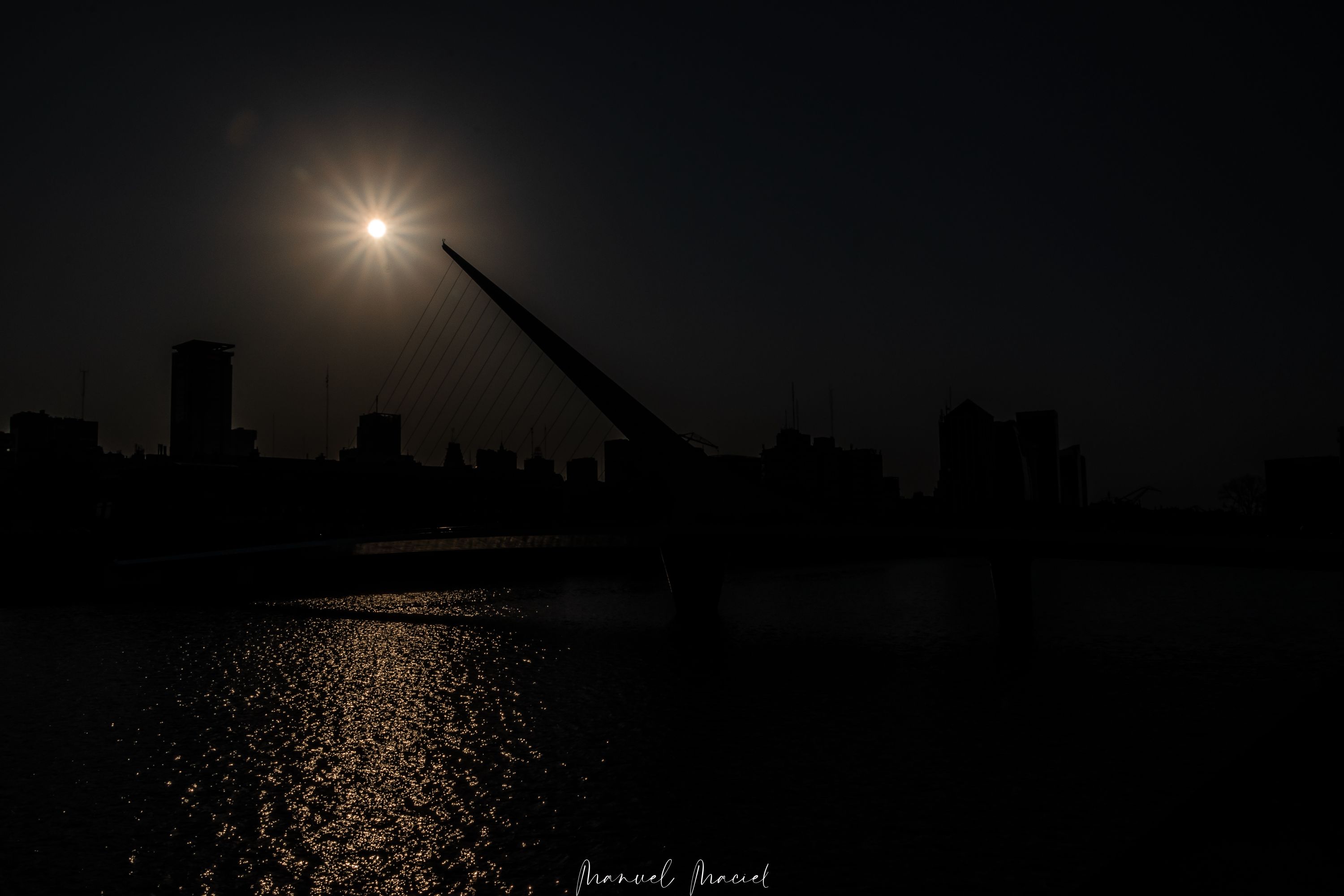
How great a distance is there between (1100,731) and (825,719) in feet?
14.1

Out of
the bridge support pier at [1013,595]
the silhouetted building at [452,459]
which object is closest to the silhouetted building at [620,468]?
the silhouetted building at [452,459]

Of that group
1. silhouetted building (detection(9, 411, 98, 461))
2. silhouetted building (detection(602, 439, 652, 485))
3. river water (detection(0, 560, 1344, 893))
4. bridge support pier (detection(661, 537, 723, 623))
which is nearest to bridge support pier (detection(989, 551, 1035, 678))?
river water (detection(0, 560, 1344, 893))

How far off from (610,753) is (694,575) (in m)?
20.0

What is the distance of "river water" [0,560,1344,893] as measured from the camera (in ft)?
29.8

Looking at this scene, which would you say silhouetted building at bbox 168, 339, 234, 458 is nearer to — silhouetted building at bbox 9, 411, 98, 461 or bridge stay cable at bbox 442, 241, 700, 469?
silhouetted building at bbox 9, 411, 98, 461

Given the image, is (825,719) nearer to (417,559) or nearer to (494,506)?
(417,559)

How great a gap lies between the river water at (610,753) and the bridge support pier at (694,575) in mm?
3439

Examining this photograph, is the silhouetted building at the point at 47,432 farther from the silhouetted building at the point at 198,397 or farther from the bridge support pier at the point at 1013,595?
the bridge support pier at the point at 1013,595

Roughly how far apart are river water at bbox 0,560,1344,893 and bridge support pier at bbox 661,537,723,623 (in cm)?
344

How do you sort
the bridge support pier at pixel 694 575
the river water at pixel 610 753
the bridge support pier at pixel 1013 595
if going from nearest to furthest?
the river water at pixel 610 753, the bridge support pier at pixel 1013 595, the bridge support pier at pixel 694 575

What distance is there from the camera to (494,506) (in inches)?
3501

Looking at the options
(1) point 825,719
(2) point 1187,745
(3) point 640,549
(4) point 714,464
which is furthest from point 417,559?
(2) point 1187,745

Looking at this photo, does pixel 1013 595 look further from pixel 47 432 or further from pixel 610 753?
Answer: pixel 47 432

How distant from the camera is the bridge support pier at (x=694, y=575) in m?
33.2
